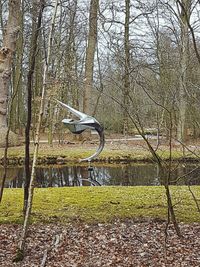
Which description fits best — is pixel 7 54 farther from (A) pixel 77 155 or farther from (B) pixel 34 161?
(B) pixel 34 161

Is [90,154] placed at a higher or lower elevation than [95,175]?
higher

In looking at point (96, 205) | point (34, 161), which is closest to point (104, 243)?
point (96, 205)

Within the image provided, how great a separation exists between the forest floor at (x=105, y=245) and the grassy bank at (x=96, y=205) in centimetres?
22

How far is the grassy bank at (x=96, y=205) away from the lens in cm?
525

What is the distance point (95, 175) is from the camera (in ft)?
37.4

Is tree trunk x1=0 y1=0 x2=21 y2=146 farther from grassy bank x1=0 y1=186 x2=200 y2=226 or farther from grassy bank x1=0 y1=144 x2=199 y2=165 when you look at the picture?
grassy bank x1=0 y1=186 x2=200 y2=226

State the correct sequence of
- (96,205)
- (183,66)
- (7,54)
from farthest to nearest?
1. (7,54)
2. (183,66)
3. (96,205)

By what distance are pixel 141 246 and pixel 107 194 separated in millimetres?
2015

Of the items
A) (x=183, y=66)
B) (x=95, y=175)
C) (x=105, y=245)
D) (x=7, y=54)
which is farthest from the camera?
(x=7, y=54)

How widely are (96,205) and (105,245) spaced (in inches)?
51.5

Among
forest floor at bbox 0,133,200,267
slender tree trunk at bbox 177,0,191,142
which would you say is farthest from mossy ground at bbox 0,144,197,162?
forest floor at bbox 0,133,200,267

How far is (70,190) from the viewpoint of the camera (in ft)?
22.3

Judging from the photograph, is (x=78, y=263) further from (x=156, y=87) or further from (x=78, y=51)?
(x=78, y=51)

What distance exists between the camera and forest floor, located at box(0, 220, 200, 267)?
13.2 feet
